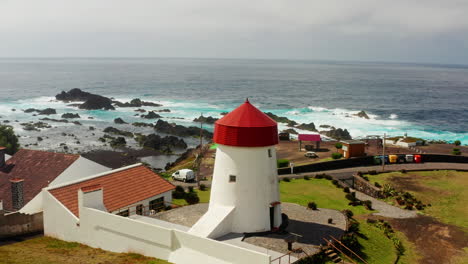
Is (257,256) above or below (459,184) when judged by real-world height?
above

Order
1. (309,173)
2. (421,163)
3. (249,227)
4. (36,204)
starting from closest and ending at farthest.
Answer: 1. (249,227)
2. (36,204)
3. (309,173)
4. (421,163)

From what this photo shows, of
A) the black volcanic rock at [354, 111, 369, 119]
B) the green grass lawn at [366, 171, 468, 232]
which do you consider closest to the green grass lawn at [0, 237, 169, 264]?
the green grass lawn at [366, 171, 468, 232]

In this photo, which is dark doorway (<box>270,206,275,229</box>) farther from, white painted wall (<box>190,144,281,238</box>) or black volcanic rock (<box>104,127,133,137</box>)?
black volcanic rock (<box>104,127,133,137</box>)

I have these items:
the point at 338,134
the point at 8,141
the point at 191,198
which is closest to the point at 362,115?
the point at 338,134

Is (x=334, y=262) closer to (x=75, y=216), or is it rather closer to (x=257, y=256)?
(x=257, y=256)

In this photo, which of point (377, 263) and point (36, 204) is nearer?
point (377, 263)

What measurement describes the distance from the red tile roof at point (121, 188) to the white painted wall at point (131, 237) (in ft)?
2.75

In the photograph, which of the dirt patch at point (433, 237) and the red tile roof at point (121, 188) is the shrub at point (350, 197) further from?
the red tile roof at point (121, 188)

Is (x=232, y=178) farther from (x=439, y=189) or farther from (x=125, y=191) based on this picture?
(x=439, y=189)

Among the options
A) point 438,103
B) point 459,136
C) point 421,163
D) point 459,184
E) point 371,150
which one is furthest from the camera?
point 438,103

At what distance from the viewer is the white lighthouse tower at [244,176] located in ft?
57.2

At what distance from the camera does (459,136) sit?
70.9m

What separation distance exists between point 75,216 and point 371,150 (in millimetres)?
34230

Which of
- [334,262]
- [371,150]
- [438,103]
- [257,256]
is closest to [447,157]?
[371,150]
